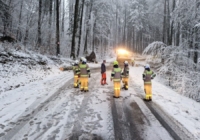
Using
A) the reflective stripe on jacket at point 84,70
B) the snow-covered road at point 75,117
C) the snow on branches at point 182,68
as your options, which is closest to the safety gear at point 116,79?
the snow-covered road at point 75,117

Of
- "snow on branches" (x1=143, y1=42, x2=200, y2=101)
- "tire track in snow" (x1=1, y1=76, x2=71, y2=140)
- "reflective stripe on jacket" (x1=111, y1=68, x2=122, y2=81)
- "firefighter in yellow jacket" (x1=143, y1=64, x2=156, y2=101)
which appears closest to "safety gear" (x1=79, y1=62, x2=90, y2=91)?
"reflective stripe on jacket" (x1=111, y1=68, x2=122, y2=81)

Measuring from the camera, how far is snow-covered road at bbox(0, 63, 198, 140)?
16.1 feet

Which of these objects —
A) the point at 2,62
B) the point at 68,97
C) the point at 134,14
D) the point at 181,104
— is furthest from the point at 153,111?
the point at 134,14

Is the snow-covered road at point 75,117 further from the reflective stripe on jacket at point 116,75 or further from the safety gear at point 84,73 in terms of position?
the reflective stripe on jacket at point 116,75

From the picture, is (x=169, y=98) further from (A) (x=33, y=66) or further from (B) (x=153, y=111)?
(A) (x=33, y=66)

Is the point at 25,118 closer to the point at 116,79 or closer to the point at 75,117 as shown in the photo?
the point at 75,117

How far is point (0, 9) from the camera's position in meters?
16.1

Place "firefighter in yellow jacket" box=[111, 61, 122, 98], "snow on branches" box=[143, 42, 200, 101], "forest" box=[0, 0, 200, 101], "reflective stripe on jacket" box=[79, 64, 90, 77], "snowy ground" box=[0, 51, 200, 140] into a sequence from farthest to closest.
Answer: "forest" box=[0, 0, 200, 101], "reflective stripe on jacket" box=[79, 64, 90, 77], "snow on branches" box=[143, 42, 200, 101], "firefighter in yellow jacket" box=[111, 61, 122, 98], "snowy ground" box=[0, 51, 200, 140]

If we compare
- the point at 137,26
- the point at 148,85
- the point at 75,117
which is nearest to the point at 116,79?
the point at 148,85

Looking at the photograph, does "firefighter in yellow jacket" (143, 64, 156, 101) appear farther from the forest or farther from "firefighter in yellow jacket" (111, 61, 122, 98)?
the forest

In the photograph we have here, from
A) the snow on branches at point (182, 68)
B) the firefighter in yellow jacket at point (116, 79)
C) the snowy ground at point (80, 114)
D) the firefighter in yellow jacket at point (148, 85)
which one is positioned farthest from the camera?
the snow on branches at point (182, 68)

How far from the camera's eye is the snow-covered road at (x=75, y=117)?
193 inches

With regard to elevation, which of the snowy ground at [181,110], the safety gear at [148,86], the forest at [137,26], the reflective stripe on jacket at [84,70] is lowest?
the snowy ground at [181,110]

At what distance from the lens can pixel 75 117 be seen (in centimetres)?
605
